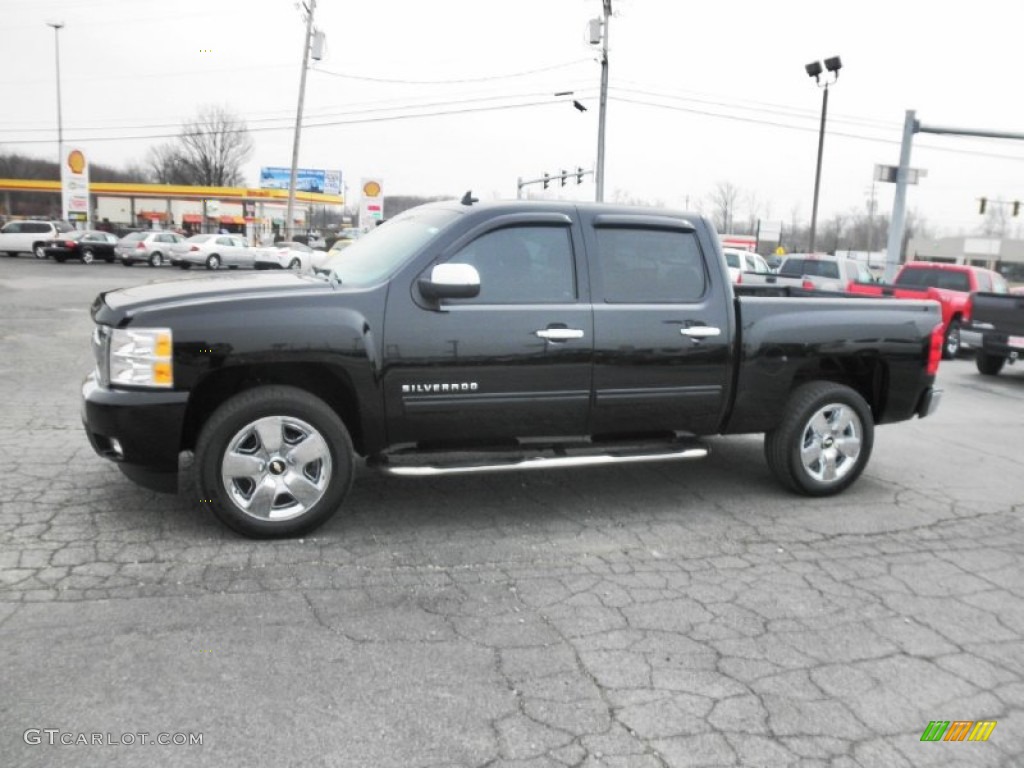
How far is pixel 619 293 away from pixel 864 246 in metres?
124

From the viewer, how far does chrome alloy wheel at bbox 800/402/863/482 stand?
5688 millimetres

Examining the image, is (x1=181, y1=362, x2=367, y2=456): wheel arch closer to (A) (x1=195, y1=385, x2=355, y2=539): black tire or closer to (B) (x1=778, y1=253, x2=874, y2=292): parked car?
(A) (x1=195, y1=385, x2=355, y2=539): black tire

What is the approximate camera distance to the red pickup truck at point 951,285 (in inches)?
632

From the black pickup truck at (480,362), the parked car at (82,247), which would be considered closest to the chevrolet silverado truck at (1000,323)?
the black pickup truck at (480,362)

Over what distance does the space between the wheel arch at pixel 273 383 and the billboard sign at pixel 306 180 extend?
85518 millimetres

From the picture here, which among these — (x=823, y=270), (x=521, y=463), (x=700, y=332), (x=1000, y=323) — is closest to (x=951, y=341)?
(x=1000, y=323)

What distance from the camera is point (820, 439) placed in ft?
18.8

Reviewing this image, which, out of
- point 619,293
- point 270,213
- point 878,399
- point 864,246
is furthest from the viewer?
point 864,246

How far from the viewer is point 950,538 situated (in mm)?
5152

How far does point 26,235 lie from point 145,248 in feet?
19.2

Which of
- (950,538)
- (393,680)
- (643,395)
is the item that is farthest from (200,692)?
(950,538)

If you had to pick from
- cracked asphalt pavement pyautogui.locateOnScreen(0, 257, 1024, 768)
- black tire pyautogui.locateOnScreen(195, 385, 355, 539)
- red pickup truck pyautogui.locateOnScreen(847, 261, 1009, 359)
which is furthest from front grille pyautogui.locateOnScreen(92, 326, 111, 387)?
red pickup truck pyautogui.locateOnScreen(847, 261, 1009, 359)

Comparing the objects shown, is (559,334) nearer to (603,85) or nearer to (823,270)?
(823,270)

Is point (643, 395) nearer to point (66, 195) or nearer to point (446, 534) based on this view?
point (446, 534)
